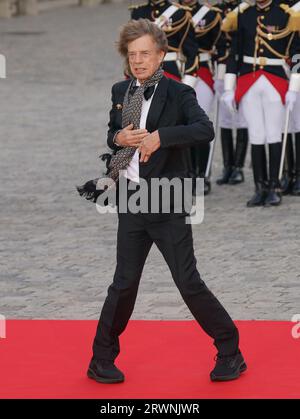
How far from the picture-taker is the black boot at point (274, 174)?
11.6 meters

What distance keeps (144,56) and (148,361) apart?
1.60m

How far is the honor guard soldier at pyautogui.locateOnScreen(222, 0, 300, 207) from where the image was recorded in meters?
11.2

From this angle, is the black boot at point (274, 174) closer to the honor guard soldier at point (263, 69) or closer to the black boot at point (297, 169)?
the honor guard soldier at point (263, 69)

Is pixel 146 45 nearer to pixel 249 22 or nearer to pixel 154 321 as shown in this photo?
pixel 154 321

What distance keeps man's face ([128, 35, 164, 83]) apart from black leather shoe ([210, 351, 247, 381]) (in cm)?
140

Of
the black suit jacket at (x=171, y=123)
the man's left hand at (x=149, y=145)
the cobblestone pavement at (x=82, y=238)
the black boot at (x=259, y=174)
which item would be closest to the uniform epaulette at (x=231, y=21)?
the black boot at (x=259, y=174)

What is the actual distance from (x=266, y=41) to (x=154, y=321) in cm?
387

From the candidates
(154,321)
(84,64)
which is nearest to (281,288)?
(154,321)

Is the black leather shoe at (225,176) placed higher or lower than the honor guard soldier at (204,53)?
lower

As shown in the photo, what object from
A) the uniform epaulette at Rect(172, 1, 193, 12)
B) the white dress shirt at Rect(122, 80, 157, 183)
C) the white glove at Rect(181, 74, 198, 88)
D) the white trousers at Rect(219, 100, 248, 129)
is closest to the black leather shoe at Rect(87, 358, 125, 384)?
the white dress shirt at Rect(122, 80, 157, 183)

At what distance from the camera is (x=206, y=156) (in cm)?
1205

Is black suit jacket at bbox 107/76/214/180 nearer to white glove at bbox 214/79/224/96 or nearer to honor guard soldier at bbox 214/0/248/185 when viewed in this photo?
honor guard soldier at bbox 214/0/248/185

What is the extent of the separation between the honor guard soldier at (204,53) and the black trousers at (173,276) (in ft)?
17.4

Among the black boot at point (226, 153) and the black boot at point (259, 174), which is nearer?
the black boot at point (259, 174)
